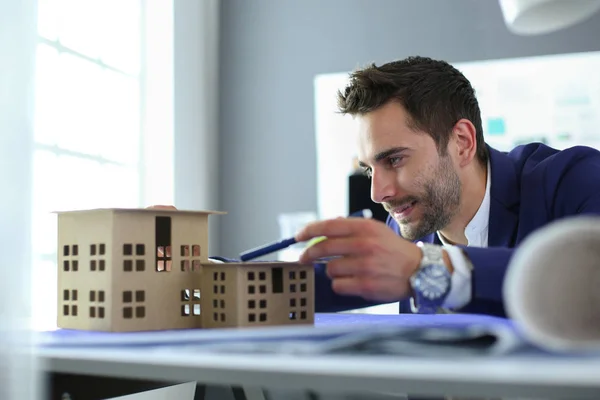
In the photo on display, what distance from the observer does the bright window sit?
271cm

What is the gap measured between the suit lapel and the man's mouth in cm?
22

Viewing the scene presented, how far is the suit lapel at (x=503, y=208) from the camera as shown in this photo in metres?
1.57

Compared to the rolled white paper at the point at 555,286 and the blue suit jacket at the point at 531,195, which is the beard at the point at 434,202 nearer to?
the blue suit jacket at the point at 531,195

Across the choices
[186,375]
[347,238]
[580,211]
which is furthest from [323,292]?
[186,375]

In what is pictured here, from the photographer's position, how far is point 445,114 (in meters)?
1.88

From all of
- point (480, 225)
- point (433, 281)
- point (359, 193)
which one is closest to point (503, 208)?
point (480, 225)

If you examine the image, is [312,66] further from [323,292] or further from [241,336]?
[241,336]

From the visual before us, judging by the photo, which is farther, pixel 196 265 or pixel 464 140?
pixel 464 140

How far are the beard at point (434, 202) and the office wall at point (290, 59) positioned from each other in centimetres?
190

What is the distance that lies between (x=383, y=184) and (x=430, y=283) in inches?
33.7

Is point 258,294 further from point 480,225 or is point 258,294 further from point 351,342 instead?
point 480,225

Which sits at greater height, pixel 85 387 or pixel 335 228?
pixel 335 228

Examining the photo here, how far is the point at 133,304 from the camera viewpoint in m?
0.94

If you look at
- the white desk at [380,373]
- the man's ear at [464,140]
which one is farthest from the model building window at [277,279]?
the man's ear at [464,140]
